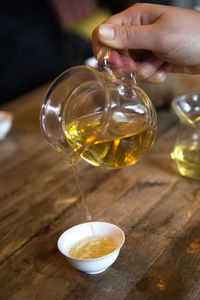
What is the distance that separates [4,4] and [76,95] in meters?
3.04

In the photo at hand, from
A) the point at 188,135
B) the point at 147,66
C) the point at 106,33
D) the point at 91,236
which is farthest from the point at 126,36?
the point at 91,236

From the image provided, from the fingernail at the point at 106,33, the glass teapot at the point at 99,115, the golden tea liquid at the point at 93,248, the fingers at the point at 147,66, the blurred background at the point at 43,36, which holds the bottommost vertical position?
the blurred background at the point at 43,36

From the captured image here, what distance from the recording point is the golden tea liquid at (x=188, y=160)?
1.05 m

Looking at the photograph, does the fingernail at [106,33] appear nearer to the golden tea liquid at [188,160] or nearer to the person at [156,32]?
the person at [156,32]

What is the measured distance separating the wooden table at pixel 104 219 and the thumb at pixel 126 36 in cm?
38

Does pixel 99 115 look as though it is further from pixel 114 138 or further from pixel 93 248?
pixel 93 248

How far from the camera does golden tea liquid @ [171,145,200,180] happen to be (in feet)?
3.43

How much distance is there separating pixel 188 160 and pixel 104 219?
0.29m

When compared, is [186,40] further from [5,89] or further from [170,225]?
[5,89]

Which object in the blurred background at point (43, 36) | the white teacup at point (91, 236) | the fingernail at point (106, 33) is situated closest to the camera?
the white teacup at point (91, 236)

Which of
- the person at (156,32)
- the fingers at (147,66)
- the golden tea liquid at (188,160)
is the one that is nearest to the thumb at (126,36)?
the person at (156,32)

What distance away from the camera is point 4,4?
351 centimetres

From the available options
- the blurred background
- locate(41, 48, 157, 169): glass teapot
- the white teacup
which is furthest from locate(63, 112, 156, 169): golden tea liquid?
the blurred background

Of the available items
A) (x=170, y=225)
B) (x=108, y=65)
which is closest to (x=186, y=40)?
(x=108, y=65)
